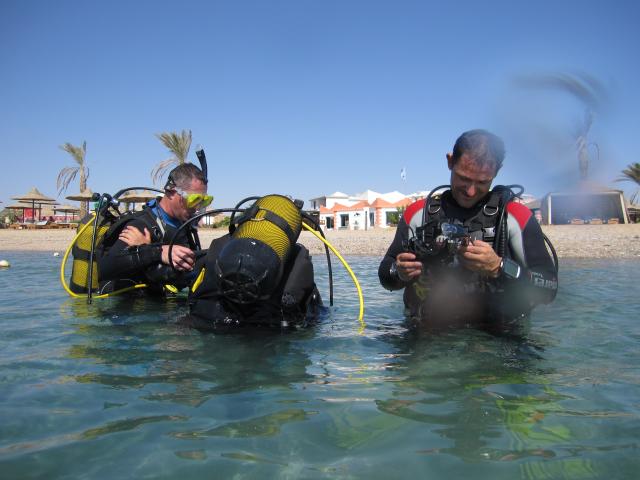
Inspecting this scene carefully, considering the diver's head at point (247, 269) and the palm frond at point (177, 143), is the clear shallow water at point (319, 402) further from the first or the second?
the palm frond at point (177, 143)

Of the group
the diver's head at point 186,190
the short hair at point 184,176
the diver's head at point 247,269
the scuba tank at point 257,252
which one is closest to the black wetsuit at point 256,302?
the scuba tank at point 257,252

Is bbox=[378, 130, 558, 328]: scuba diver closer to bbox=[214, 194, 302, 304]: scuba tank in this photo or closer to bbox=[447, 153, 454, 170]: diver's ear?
bbox=[447, 153, 454, 170]: diver's ear

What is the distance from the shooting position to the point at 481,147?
3.43 m

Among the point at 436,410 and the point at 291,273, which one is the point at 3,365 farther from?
the point at 436,410

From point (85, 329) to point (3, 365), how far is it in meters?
1.17

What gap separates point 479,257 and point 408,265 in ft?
1.50

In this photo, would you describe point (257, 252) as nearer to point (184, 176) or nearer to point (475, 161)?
point (475, 161)

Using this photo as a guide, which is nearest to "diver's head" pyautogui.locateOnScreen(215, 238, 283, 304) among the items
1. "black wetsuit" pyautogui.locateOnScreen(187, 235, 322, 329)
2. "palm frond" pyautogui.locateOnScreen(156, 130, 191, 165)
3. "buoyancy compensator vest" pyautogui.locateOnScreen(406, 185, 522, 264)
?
"black wetsuit" pyautogui.locateOnScreen(187, 235, 322, 329)

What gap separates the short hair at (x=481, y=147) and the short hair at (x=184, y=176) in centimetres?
262

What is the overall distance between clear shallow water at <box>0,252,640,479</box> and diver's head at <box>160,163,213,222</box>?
1316 millimetres

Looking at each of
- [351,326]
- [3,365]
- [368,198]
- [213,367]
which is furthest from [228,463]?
[368,198]

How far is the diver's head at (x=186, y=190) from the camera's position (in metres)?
5.11

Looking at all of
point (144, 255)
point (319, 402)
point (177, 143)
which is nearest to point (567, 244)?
point (144, 255)

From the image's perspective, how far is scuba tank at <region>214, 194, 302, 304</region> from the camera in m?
3.52
